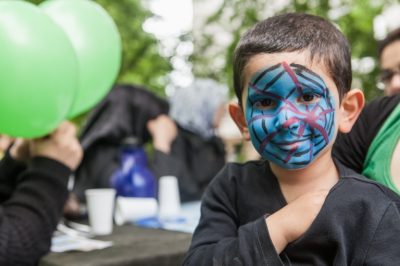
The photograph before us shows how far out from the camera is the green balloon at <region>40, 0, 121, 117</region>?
59.3 inches

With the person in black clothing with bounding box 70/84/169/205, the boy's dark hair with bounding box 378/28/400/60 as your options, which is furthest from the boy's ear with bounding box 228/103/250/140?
the person in black clothing with bounding box 70/84/169/205

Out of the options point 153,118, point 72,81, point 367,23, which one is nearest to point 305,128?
point 72,81

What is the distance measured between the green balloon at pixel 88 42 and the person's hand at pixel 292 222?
890 millimetres

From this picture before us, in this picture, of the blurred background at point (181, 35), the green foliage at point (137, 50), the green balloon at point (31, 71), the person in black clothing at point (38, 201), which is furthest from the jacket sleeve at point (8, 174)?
the green foliage at point (137, 50)

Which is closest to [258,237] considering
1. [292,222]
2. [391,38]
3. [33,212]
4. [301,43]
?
[292,222]

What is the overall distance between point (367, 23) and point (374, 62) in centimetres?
29

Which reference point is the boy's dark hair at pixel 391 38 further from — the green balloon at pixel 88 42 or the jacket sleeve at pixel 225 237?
the jacket sleeve at pixel 225 237

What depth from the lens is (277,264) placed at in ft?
2.47

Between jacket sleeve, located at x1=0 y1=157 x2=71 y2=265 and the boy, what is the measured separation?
0.62 metres

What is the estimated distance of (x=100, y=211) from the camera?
1.71m

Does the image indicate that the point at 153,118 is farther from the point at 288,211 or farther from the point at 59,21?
the point at 288,211

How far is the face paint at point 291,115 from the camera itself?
2.54 ft

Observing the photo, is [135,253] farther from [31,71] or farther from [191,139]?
[191,139]

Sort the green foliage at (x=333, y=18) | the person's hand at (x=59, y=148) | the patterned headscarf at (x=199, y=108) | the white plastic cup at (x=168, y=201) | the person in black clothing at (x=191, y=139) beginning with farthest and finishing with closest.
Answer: the green foliage at (x=333, y=18)
the patterned headscarf at (x=199, y=108)
the person in black clothing at (x=191, y=139)
the white plastic cup at (x=168, y=201)
the person's hand at (x=59, y=148)
